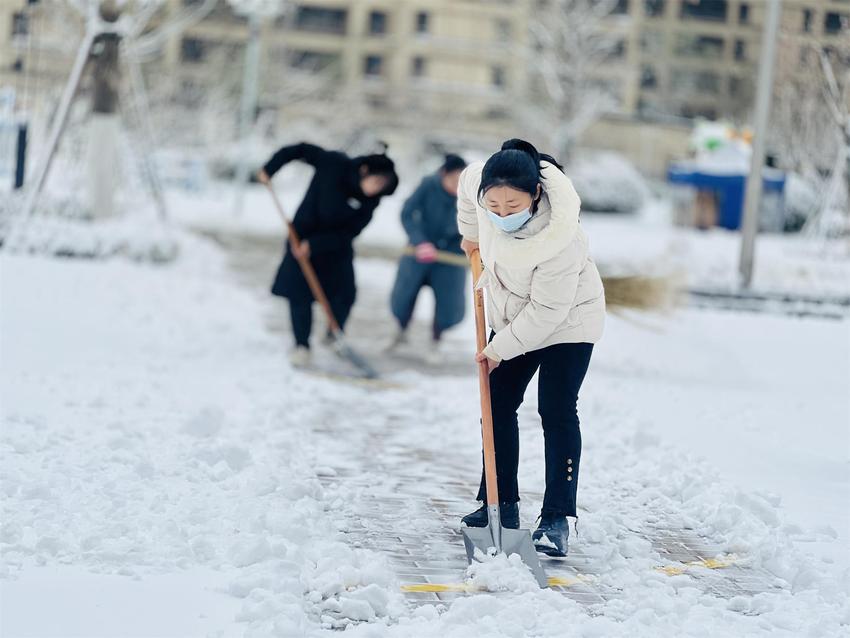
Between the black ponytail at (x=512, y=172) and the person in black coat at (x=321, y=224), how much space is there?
4191 millimetres

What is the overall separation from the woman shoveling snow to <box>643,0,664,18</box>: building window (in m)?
47.0

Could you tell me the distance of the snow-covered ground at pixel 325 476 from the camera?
4.05 m

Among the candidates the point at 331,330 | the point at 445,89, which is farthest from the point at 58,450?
the point at 445,89

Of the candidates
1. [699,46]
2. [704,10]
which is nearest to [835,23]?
[704,10]

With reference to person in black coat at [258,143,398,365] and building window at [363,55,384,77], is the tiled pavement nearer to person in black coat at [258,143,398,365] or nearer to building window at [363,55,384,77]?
person in black coat at [258,143,398,365]

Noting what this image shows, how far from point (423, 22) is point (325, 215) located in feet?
165

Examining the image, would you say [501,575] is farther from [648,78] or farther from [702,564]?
[648,78]

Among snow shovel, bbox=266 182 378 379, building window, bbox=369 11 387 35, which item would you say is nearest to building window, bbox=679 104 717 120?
building window, bbox=369 11 387 35

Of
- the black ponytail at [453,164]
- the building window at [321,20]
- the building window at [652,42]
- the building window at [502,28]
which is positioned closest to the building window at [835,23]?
the black ponytail at [453,164]

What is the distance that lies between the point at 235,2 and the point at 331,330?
31.1 feet

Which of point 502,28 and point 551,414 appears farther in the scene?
point 502,28

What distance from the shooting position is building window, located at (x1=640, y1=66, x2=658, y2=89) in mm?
53441

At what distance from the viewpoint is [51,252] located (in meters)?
13.0

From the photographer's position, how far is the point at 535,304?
15.3 feet
